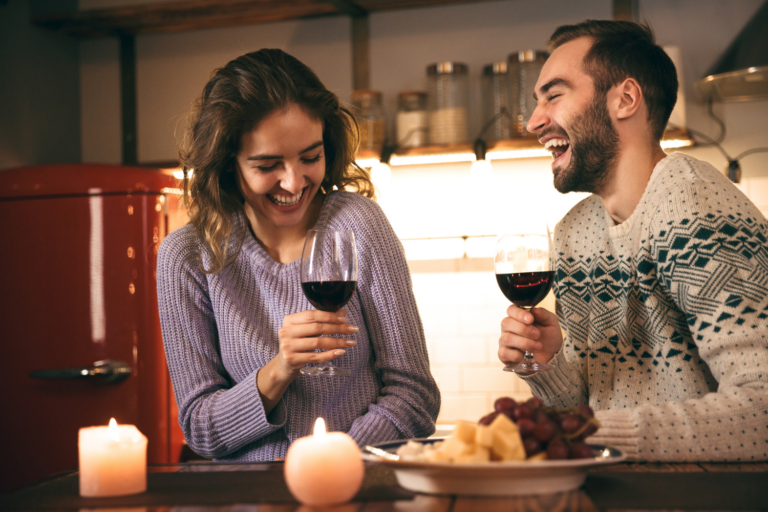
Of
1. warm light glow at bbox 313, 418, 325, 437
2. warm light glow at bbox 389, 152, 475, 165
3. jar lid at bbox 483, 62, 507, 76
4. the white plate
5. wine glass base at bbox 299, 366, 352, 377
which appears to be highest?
jar lid at bbox 483, 62, 507, 76

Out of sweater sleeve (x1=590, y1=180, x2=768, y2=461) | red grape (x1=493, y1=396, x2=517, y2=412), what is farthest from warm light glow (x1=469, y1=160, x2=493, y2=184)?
red grape (x1=493, y1=396, x2=517, y2=412)

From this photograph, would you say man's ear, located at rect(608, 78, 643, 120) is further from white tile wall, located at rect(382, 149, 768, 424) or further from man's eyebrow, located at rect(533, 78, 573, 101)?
white tile wall, located at rect(382, 149, 768, 424)

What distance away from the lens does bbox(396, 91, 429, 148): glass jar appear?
2.97 meters

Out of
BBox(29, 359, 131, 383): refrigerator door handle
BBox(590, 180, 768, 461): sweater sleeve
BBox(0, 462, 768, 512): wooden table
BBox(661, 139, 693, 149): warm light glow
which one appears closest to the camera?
BBox(0, 462, 768, 512): wooden table

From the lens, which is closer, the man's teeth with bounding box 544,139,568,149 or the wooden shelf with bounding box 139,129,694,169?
the man's teeth with bounding box 544,139,568,149

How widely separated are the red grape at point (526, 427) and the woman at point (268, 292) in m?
0.58

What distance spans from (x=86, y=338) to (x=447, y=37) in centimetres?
191

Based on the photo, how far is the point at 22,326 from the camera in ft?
8.30

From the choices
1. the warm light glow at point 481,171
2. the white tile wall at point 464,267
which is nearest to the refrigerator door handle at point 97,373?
the white tile wall at point 464,267

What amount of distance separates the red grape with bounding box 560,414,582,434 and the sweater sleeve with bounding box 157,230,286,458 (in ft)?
2.15

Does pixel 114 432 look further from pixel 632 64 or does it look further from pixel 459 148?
pixel 459 148

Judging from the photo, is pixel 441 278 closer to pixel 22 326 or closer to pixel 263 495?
pixel 22 326

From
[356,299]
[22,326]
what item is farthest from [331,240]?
[22,326]

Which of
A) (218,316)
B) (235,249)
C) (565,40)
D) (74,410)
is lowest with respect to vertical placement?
(74,410)
